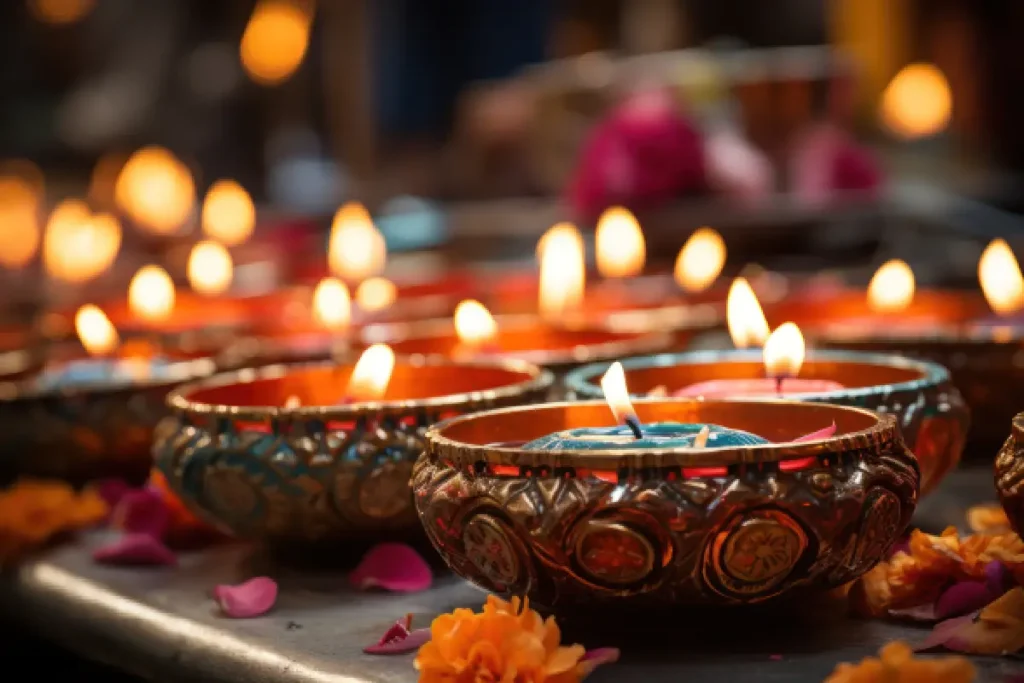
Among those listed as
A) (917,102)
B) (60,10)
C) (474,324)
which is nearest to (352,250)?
(474,324)

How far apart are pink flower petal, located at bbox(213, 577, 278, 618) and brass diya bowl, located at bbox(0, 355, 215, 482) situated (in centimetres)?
43

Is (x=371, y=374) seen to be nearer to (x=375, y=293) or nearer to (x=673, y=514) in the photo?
(x=673, y=514)

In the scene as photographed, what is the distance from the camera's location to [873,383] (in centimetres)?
120

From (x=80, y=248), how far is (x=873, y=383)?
2.05 metres

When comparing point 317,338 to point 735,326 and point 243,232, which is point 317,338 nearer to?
point 735,326

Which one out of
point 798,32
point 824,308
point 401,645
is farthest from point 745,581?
point 798,32

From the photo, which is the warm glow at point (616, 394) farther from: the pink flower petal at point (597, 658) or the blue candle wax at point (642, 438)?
the pink flower petal at point (597, 658)

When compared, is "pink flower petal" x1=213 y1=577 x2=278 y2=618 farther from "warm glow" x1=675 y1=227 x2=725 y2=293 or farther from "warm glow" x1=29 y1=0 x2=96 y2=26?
"warm glow" x1=29 y1=0 x2=96 y2=26

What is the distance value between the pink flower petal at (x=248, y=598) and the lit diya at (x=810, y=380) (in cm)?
27

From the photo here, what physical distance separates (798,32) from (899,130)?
108cm

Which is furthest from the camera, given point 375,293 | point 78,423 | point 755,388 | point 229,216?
point 229,216

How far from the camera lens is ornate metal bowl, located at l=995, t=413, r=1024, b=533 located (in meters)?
0.85

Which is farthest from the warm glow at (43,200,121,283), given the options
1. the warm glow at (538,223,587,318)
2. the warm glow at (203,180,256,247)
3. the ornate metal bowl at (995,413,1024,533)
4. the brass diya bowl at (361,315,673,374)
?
the ornate metal bowl at (995,413,1024,533)

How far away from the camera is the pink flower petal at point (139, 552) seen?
1223mm
